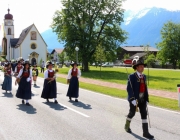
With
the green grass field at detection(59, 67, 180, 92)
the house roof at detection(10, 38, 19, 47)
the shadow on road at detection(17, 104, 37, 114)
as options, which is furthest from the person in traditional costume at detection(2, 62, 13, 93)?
the house roof at detection(10, 38, 19, 47)

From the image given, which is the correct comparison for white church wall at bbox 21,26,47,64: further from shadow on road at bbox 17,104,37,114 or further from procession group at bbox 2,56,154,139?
shadow on road at bbox 17,104,37,114

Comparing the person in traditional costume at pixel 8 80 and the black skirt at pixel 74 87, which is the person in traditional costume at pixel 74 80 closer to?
the black skirt at pixel 74 87

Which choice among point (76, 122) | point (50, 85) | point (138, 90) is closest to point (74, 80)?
point (50, 85)

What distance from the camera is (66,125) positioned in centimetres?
841

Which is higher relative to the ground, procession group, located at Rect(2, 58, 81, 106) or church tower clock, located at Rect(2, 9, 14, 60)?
church tower clock, located at Rect(2, 9, 14, 60)

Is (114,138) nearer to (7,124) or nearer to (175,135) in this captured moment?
(175,135)

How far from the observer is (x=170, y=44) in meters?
82.4

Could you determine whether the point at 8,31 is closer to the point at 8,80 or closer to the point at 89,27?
the point at 89,27

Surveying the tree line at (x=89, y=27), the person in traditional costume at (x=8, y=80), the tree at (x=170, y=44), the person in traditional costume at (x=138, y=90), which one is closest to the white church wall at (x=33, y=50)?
the tree at (x=170, y=44)

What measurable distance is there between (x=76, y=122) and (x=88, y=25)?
38814mm

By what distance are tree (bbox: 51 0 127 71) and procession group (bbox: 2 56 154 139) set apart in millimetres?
29365

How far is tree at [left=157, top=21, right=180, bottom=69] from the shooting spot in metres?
80.1

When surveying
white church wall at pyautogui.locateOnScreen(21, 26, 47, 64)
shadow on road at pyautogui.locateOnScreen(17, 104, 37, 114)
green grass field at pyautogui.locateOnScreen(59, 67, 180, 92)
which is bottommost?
green grass field at pyautogui.locateOnScreen(59, 67, 180, 92)

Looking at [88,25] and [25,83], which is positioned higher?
[88,25]
